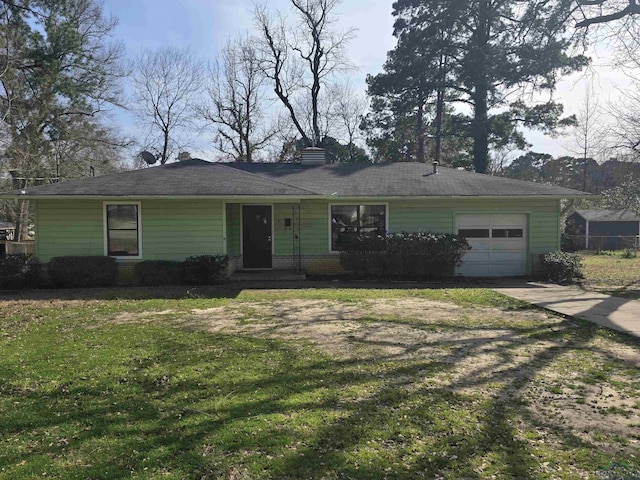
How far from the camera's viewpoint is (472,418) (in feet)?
12.9

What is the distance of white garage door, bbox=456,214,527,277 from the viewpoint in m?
14.8

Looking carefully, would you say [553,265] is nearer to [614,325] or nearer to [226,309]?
[614,325]

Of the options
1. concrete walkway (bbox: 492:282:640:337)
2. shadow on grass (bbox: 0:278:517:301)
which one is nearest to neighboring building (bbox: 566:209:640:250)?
concrete walkway (bbox: 492:282:640:337)

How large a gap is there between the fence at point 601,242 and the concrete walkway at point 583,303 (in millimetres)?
19250

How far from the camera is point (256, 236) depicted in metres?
14.9

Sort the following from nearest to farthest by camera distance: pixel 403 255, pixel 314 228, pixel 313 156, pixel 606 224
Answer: pixel 403 255, pixel 314 228, pixel 313 156, pixel 606 224

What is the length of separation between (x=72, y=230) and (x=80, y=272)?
1.54 meters

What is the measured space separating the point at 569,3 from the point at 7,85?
931 inches

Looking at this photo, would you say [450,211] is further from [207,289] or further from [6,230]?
[6,230]

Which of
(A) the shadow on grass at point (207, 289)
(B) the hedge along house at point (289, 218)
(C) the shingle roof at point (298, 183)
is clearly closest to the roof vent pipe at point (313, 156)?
(C) the shingle roof at point (298, 183)

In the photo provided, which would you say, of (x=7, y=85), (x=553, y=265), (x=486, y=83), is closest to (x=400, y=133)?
(x=486, y=83)

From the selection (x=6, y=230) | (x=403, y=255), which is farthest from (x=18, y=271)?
(x=6, y=230)

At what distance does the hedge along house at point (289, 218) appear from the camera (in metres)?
13.0

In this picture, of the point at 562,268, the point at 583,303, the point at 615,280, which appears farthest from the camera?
the point at 615,280
